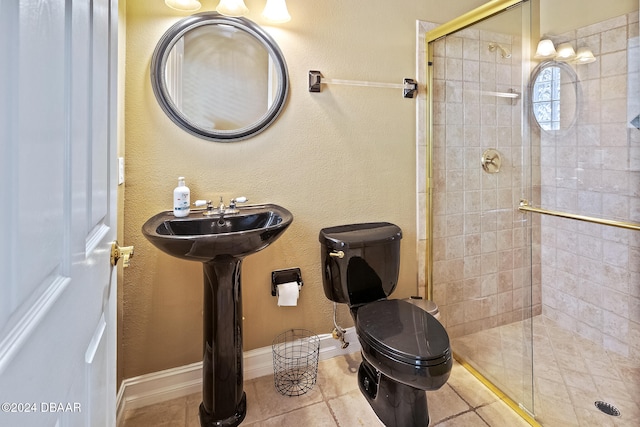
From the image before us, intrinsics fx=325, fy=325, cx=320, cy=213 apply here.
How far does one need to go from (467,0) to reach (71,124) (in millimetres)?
2506

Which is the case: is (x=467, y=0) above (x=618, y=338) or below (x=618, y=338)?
above

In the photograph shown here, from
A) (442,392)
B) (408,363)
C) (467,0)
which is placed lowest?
(442,392)

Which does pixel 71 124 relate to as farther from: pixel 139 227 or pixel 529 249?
pixel 529 249

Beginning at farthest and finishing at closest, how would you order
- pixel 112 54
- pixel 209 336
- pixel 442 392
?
pixel 442 392, pixel 209 336, pixel 112 54

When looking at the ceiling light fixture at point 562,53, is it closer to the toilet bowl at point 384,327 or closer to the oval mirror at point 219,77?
the toilet bowl at point 384,327

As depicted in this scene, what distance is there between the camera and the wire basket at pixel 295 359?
177cm

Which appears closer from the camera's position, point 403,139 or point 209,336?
point 209,336

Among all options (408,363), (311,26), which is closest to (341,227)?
(408,363)

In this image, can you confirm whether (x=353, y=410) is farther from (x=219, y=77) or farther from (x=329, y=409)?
(x=219, y=77)

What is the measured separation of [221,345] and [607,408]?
1.86 meters

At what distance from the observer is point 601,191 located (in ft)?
6.50

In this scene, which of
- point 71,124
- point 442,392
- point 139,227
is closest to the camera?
point 71,124

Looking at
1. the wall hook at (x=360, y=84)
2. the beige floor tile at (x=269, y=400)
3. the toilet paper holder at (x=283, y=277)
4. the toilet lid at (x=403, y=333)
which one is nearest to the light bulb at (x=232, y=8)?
the wall hook at (x=360, y=84)

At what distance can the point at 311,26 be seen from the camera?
179 cm
